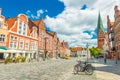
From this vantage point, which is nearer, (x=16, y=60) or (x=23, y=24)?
(x=16, y=60)

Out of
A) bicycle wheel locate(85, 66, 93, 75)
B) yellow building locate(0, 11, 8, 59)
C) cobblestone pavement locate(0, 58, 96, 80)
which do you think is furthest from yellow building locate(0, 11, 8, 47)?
bicycle wheel locate(85, 66, 93, 75)

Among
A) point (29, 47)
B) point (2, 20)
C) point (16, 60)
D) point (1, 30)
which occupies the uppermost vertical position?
point (2, 20)

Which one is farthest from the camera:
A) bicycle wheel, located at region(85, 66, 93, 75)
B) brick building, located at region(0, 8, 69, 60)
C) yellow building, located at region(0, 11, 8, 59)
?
brick building, located at region(0, 8, 69, 60)

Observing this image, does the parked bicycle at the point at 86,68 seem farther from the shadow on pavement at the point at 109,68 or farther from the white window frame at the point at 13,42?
the white window frame at the point at 13,42

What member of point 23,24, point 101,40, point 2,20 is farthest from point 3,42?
point 101,40

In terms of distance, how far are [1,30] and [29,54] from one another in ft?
50.7

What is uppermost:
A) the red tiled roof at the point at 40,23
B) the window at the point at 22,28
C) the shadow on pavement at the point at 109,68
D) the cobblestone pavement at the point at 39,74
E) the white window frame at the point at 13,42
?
the red tiled roof at the point at 40,23

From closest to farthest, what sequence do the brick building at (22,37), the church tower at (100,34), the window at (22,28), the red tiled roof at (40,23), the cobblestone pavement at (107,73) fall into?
the cobblestone pavement at (107,73), the brick building at (22,37), the window at (22,28), the red tiled roof at (40,23), the church tower at (100,34)

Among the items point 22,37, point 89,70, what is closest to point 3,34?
point 22,37

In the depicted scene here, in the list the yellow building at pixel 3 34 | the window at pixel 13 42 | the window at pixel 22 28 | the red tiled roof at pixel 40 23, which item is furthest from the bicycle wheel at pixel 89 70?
the red tiled roof at pixel 40 23

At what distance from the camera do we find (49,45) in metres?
66.7

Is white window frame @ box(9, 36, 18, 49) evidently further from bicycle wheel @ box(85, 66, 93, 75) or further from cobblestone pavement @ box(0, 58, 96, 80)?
bicycle wheel @ box(85, 66, 93, 75)

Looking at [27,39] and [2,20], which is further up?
[2,20]

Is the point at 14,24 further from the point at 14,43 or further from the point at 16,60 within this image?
the point at 16,60
